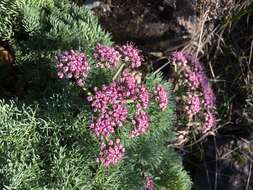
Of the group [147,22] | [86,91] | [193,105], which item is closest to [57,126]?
[86,91]

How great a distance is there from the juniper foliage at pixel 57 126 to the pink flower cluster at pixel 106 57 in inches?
5.1

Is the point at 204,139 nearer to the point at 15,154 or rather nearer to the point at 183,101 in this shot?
the point at 183,101

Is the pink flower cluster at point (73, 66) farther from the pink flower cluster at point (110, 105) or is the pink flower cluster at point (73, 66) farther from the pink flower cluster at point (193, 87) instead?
the pink flower cluster at point (193, 87)

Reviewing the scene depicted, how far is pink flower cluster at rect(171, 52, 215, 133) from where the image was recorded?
114 inches

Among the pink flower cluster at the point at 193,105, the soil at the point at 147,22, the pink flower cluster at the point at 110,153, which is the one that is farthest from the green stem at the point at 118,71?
the soil at the point at 147,22

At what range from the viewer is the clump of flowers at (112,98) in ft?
7.72

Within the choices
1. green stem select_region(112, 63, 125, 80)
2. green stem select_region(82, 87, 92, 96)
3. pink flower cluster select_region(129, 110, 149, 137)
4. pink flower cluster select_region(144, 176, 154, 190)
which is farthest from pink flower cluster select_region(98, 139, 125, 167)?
pink flower cluster select_region(144, 176, 154, 190)

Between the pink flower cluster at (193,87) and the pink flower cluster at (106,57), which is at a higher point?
the pink flower cluster at (106,57)

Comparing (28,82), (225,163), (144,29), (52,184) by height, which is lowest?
(225,163)

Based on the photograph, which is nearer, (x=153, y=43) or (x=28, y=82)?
(x=28, y=82)

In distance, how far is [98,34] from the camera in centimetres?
304

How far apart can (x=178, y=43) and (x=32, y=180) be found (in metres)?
1.66

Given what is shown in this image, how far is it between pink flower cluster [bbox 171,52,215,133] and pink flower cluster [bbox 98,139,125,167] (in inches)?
24.8

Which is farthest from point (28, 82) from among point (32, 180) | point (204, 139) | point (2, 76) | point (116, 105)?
point (204, 139)
